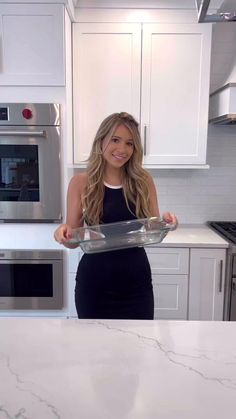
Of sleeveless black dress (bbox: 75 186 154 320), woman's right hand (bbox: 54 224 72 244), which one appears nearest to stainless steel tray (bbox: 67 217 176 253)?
woman's right hand (bbox: 54 224 72 244)

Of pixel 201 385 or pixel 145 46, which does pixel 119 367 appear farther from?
pixel 145 46

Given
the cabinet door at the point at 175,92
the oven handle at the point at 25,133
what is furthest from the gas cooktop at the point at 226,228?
the oven handle at the point at 25,133

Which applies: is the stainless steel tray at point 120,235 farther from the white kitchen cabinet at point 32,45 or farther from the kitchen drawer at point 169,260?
the white kitchen cabinet at point 32,45

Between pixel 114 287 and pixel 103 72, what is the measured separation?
60.1 inches

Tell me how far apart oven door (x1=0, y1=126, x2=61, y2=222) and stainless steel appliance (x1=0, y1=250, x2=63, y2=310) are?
0.76 feet

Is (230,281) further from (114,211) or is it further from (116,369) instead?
(116,369)

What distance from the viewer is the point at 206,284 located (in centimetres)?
234

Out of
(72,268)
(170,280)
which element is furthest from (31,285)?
(170,280)

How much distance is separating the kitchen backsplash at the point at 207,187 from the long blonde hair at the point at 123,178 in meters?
1.28

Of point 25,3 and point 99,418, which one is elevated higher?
point 25,3

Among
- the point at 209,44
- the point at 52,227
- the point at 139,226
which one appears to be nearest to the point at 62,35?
the point at 209,44

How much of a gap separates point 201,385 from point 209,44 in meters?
2.18

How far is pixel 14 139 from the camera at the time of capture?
7.02 feet

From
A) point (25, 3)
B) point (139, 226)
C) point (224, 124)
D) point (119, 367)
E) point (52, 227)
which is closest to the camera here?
point (119, 367)
